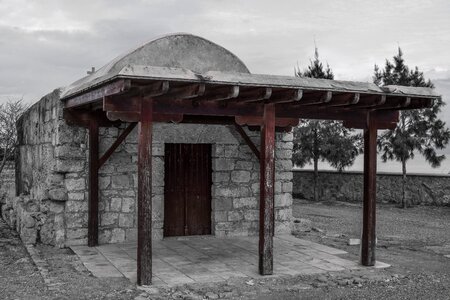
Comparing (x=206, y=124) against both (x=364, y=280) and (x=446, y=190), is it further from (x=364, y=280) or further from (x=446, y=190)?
(x=446, y=190)

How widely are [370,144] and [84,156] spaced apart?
4903 millimetres

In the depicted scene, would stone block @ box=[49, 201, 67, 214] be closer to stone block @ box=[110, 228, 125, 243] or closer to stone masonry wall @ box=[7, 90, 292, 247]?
stone masonry wall @ box=[7, 90, 292, 247]

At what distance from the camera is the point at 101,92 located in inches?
255

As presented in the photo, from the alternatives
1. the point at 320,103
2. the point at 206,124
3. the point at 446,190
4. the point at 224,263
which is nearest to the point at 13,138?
the point at 206,124

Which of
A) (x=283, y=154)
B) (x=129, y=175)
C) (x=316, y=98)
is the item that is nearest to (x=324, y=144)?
(x=283, y=154)

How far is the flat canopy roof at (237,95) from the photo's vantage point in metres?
5.86

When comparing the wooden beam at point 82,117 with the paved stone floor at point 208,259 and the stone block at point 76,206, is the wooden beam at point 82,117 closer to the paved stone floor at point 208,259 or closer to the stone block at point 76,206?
the stone block at point 76,206

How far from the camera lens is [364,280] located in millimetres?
6832

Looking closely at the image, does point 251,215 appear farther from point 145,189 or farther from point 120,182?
point 145,189

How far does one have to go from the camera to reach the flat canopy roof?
19.2 ft

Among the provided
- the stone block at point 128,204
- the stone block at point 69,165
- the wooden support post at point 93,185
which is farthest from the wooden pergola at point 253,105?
the stone block at point 128,204

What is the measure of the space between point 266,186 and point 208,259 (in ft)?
5.79

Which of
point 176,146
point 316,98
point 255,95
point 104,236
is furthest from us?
point 176,146

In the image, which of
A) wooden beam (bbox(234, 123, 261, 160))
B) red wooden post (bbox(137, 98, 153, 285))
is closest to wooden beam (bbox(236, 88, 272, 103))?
red wooden post (bbox(137, 98, 153, 285))
